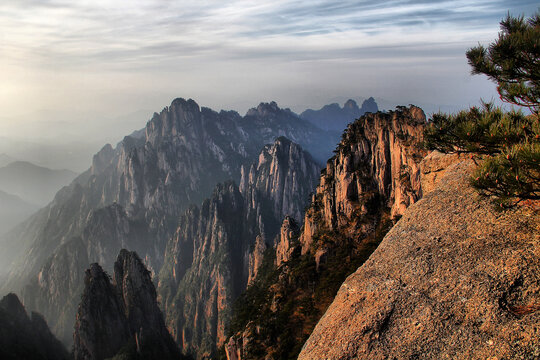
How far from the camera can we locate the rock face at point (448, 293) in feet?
22.8

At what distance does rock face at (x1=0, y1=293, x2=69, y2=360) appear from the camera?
234ft

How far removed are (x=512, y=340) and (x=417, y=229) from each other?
381cm

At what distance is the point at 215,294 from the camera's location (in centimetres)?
12900

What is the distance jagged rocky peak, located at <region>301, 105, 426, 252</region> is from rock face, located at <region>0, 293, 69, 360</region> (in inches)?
2811

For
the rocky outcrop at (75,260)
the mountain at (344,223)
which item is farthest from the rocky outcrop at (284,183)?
the mountain at (344,223)

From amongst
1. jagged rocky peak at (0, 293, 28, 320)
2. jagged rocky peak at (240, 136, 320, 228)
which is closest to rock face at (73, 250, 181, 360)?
jagged rocky peak at (0, 293, 28, 320)

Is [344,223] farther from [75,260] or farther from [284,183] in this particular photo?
[75,260]

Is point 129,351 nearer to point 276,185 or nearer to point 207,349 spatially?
point 207,349

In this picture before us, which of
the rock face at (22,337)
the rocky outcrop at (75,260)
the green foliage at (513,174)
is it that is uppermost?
the green foliage at (513,174)

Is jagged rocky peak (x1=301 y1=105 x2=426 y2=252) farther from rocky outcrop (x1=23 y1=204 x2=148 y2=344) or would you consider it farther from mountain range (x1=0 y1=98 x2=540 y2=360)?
rocky outcrop (x1=23 y1=204 x2=148 y2=344)

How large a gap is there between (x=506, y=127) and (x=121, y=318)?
301 ft

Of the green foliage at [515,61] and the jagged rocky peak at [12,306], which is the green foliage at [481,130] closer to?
the green foliage at [515,61]

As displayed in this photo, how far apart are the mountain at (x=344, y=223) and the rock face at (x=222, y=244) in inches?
2182

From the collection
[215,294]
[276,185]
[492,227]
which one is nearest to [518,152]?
[492,227]
